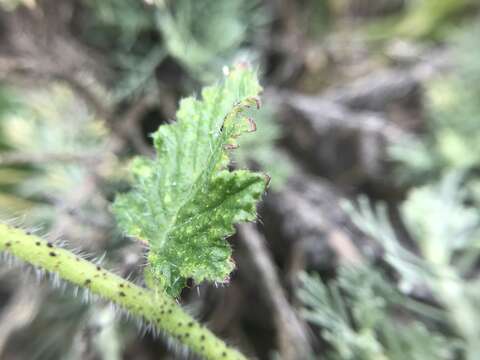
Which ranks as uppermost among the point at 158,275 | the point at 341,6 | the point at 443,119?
the point at 341,6

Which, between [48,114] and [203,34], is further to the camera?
[48,114]

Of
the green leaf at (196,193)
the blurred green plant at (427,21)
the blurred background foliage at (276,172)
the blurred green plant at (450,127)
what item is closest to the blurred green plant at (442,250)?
the blurred background foliage at (276,172)

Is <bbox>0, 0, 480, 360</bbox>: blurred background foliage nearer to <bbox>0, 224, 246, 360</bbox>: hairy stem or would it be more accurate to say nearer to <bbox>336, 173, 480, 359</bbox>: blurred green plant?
<bbox>336, 173, 480, 359</bbox>: blurred green plant

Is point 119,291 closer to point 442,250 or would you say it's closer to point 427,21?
point 442,250

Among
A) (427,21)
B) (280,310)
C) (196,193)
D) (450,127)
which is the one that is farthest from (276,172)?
(427,21)


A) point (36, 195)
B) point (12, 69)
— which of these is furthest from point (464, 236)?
point (36, 195)

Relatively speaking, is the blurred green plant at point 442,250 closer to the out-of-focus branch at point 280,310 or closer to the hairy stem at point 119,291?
the out-of-focus branch at point 280,310

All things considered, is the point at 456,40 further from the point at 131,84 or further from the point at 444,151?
the point at 131,84
